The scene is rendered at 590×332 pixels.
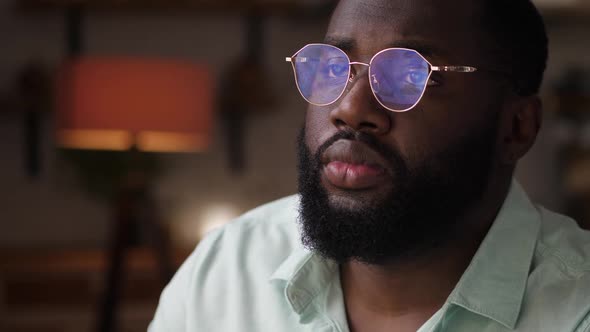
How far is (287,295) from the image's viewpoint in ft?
3.99

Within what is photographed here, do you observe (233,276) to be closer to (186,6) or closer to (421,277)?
(421,277)

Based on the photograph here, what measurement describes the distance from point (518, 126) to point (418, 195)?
22cm

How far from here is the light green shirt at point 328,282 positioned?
1086mm

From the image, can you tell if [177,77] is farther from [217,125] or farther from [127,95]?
[217,125]

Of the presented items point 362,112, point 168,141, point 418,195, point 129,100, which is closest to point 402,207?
point 418,195

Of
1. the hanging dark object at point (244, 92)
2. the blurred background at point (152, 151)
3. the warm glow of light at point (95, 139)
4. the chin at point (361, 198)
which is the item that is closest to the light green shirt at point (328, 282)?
the chin at point (361, 198)

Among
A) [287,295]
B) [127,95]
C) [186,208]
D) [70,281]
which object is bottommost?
[70,281]

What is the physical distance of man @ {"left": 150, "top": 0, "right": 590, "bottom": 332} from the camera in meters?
1.10

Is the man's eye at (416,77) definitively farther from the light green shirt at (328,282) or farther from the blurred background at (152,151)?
the blurred background at (152,151)

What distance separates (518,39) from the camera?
3.93 ft

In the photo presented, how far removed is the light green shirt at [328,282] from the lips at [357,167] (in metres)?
0.18

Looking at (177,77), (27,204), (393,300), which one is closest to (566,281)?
(393,300)

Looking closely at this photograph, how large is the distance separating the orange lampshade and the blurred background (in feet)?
1.02

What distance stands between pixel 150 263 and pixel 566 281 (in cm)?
229
